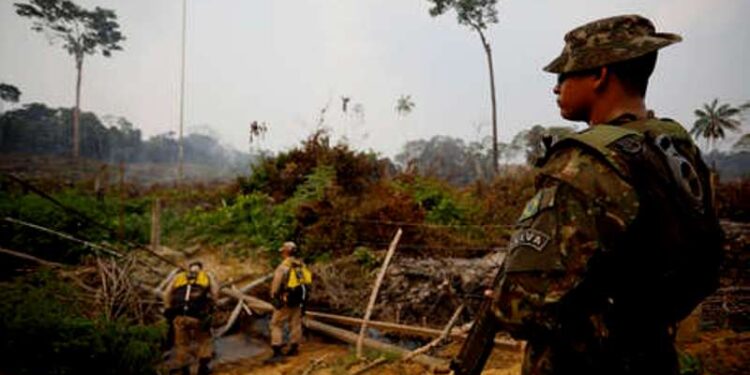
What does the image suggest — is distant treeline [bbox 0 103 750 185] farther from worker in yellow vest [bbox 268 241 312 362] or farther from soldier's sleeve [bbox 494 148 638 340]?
soldier's sleeve [bbox 494 148 638 340]

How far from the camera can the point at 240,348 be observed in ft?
30.5

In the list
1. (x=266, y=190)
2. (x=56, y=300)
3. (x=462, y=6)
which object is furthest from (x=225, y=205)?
(x=462, y=6)

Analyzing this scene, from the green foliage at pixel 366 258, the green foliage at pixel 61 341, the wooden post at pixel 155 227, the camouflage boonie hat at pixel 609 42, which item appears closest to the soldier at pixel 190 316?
the green foliage at pixel 61 341

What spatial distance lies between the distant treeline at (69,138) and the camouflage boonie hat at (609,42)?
48.1m

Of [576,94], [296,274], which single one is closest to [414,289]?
[296,274]

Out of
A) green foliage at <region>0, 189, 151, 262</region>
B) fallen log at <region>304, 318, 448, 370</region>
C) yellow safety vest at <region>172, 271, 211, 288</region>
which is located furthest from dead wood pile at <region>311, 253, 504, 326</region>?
green foliage at <region>0, 189, 151, 262</region>

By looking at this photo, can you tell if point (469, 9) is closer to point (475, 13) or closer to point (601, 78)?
point (475, 13)

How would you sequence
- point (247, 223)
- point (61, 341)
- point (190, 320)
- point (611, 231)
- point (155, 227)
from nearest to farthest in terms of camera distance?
point (611, 231)
point (61, 341)
point (190, 320)
point (155, 227)
point (247, 223)

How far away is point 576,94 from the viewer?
173 cm

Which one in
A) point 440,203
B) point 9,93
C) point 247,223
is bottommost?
point 247,223

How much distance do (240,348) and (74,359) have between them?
12.7 ft

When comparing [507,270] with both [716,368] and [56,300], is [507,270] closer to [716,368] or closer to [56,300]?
[716,368]

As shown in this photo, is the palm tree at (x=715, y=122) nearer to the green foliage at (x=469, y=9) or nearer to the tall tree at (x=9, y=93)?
the green foliage at (x=469, y=9)

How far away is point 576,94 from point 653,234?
0.56 meters
